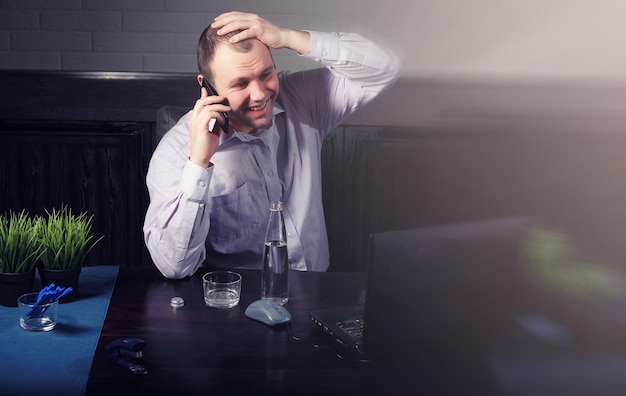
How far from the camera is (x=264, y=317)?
1.24 meters

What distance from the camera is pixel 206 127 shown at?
60.7 inches

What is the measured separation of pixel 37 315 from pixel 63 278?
0.14 meters

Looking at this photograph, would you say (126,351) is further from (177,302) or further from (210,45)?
(210,45)

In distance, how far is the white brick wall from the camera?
291 centimetres

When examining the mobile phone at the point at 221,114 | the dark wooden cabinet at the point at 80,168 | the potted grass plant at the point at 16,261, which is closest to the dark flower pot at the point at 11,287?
the potted grass plant at the point at 16,261

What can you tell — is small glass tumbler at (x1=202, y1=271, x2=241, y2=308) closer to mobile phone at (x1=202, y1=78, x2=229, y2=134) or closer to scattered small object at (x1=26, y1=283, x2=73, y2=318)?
scattered small object at (x1=26, y1=283, x2=73, y2=318)

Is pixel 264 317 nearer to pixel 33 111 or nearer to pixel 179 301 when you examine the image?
pixel 179 301

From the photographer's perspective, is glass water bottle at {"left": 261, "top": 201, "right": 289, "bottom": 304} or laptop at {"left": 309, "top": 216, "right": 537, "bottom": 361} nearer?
laptop at {"left": 309, "top": 216, "right": 537, "bottom": 361}

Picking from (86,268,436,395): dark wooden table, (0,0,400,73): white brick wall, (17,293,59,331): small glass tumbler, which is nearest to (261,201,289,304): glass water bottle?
(86,268,436,395): dark wooden table

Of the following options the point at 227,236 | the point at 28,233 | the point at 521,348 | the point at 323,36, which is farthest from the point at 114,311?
the point at 323,36

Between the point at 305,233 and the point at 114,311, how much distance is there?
744 mm

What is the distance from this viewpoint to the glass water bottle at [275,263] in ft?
4.48

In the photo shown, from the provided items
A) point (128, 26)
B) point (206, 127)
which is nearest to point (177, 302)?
point (206, 127)

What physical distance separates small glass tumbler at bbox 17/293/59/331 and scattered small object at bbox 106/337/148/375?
0.54ft
